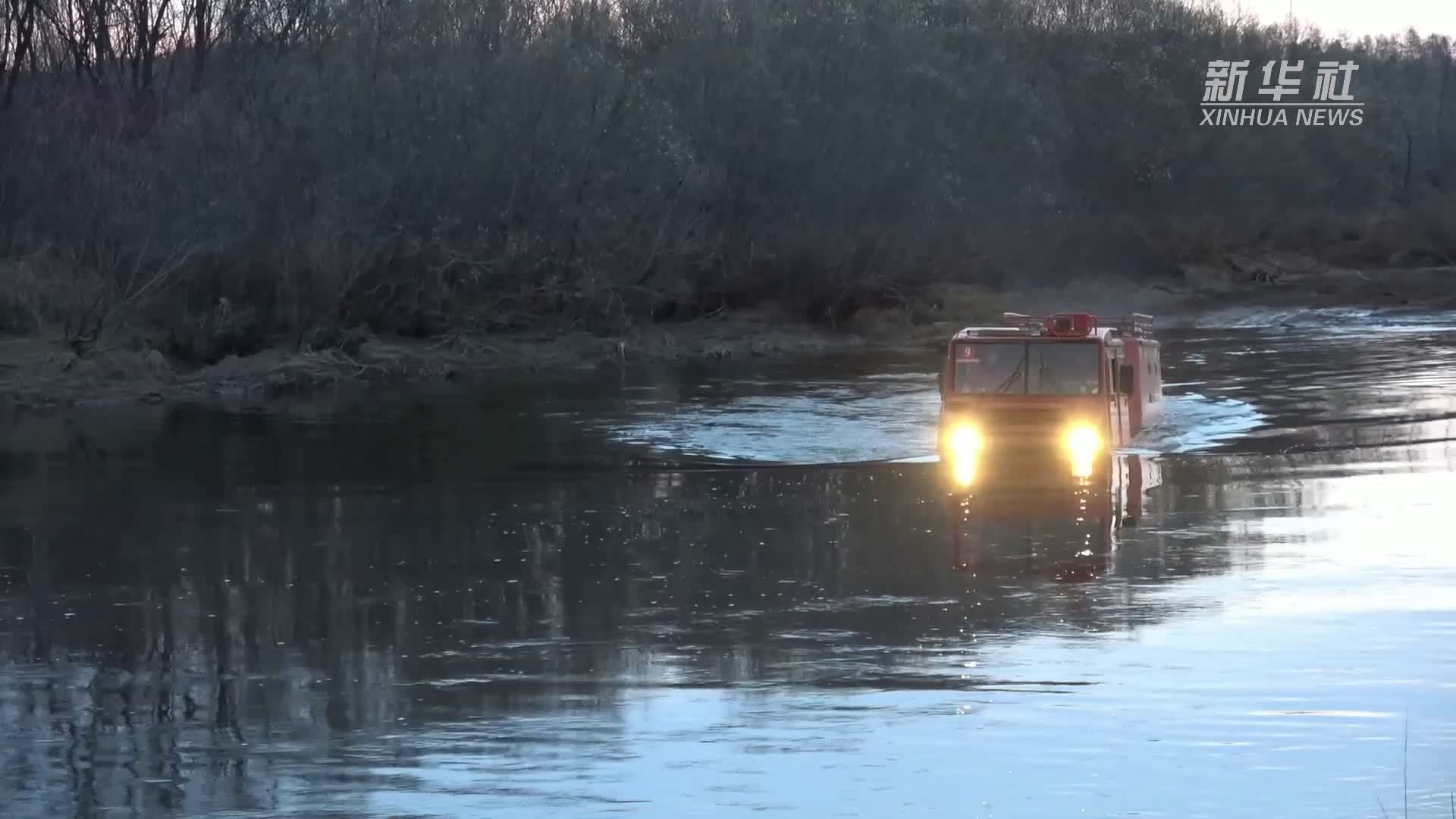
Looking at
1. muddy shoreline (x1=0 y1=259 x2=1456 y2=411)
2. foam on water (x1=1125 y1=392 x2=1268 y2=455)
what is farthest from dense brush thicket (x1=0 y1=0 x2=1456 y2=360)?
foam on water (x1=1125 y1=392 x2=1268 y2=455)

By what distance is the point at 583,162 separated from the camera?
44594 mm

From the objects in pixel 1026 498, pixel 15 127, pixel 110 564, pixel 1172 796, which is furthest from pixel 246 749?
pixel 15 127

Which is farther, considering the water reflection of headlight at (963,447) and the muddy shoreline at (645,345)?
the muddy shoreline at (645,345)

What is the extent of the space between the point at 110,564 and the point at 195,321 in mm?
22882

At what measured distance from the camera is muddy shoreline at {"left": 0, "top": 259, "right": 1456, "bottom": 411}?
33.1m

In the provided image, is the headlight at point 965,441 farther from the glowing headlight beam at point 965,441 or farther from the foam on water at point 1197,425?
the foam on water at point 1197,425

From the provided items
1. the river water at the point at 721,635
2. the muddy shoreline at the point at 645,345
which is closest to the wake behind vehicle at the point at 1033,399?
the river water at the point at 721,635

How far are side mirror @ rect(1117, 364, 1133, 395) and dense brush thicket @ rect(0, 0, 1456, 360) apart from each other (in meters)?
20.4

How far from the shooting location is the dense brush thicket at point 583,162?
37.5 metres

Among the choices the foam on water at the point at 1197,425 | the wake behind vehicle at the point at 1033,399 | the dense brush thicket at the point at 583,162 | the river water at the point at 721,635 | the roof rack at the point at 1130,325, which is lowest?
the river water at the point at 721,635

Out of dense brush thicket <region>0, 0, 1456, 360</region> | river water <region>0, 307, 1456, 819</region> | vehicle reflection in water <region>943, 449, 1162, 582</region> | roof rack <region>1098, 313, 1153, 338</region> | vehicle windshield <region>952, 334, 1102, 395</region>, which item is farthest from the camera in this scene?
dense brush thicket <region>0, 0, 1456, 360</region>

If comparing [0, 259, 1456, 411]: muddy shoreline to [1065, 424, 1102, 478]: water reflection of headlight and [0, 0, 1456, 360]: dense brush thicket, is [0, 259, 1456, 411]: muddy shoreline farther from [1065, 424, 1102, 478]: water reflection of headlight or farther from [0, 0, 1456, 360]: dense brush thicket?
[1065, 424, 1102, 478]: water reflection of headlight

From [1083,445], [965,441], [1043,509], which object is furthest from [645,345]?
[1043,509]

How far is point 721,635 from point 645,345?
3315cm
